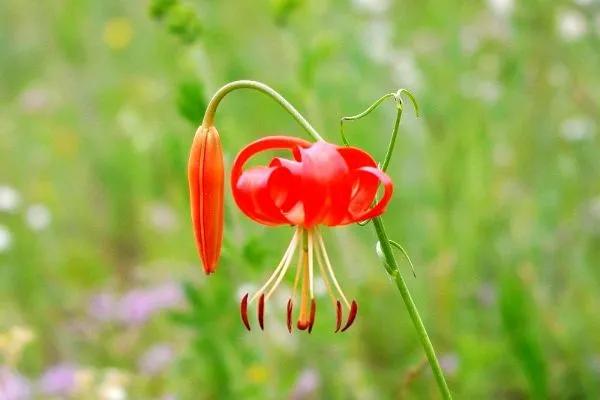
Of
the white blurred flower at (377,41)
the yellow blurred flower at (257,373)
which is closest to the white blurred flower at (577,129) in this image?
the white blurred flower at (377,41)

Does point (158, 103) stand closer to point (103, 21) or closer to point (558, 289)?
point (103, 21)

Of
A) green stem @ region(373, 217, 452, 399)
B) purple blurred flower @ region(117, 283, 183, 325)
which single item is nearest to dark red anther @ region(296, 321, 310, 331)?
green stem @ region(373, 217, 452, 399)

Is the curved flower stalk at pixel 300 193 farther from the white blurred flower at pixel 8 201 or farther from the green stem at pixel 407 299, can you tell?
the white blurred flower at pixel 8 201

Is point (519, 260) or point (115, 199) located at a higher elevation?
point (115, 199)

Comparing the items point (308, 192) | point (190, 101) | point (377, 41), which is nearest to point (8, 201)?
point (377, 41)

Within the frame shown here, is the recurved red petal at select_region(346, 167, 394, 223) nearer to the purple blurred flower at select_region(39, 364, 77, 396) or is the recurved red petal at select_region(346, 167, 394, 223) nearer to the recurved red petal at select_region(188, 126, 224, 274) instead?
the recurved red petal at select_region(188, 126, 224, 274)

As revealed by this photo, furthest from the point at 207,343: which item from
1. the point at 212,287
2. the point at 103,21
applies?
the point at 103,21
